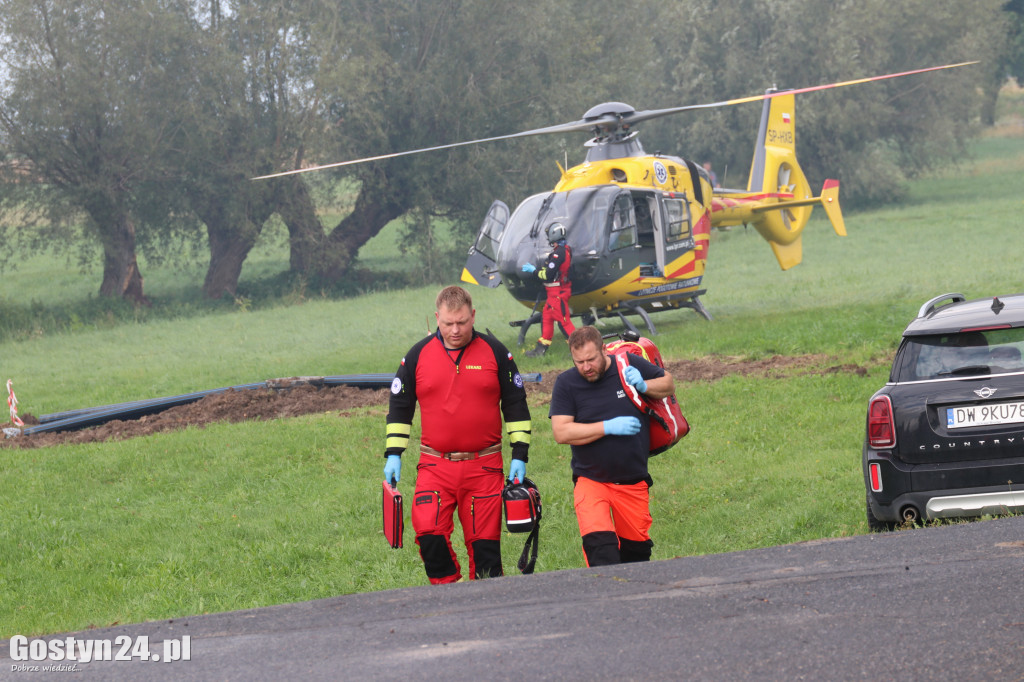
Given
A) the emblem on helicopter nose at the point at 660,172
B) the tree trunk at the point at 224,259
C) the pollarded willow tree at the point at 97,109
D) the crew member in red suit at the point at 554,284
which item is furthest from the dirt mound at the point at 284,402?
the tree trunk at the point at 224,259

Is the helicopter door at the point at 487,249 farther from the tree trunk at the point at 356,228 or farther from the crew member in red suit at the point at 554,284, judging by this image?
the tree trunk at the point at 356,228

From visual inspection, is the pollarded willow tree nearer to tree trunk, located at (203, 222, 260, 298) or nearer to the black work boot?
tree trunk, located at (203, 222, 260, 298)

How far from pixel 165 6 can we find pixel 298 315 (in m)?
13.1

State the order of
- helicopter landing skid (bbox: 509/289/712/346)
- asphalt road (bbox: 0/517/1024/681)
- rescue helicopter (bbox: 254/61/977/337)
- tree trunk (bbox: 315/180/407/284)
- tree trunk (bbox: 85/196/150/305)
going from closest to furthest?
asphalt road (bbox: 0/517/1024/681) → rescue helicopter (bbox: 254/61/977/337) → helicopter landing skid (bbox: 509/289/712/346) → tree trunk (bbox: 85/196/150/305) → tree trunk (bbox: 315/180/407/284)

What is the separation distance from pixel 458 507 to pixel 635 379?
1.31 m

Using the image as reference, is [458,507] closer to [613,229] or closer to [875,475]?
[875,475]

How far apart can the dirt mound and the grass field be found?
61 cm

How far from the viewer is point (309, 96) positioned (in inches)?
1534

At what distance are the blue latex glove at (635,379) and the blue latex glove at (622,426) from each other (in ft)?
0.65

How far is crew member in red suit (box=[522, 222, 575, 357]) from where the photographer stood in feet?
61.9

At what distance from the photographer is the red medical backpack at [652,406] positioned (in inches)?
258

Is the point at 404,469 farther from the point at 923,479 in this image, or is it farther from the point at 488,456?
the point at 923,479

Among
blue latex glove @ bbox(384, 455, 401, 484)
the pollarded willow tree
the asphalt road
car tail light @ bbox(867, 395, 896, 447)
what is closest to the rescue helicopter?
car tail light @ bbox(867, 395, 896, 447)

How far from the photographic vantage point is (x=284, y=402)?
15438 mm
